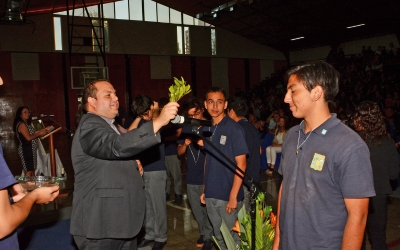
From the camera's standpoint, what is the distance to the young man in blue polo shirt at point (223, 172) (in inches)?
138

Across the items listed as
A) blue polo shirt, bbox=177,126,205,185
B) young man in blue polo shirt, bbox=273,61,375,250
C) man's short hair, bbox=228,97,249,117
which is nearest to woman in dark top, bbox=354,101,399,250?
man's short hair, bbox=228,97,249,117

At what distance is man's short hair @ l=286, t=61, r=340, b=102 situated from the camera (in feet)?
6.57

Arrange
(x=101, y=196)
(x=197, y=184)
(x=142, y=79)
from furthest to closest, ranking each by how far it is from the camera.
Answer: (x=142, y=79) → (x=197, y=184) → (x=101, y=196)

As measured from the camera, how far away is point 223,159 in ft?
11.7

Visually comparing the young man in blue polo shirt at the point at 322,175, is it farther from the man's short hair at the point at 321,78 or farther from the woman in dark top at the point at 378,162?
the woman in dark top at the point at 378,162

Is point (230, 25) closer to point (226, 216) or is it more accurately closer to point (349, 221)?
point (226, 216)

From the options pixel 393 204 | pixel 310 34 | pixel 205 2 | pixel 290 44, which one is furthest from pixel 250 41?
pixel 393 204

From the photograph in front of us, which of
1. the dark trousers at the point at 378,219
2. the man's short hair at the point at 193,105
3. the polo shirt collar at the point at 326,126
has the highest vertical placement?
the man's short hair at the point at 193,105

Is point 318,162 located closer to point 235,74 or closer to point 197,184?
point 197,184

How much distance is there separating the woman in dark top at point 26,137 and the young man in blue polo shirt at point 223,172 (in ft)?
14.1

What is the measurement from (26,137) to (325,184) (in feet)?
21.0

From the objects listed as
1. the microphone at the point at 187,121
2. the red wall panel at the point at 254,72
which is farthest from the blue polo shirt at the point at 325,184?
the red wall panel at the point at 254,72

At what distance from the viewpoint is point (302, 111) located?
2.06 meters

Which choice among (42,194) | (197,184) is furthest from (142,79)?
(42,194)
